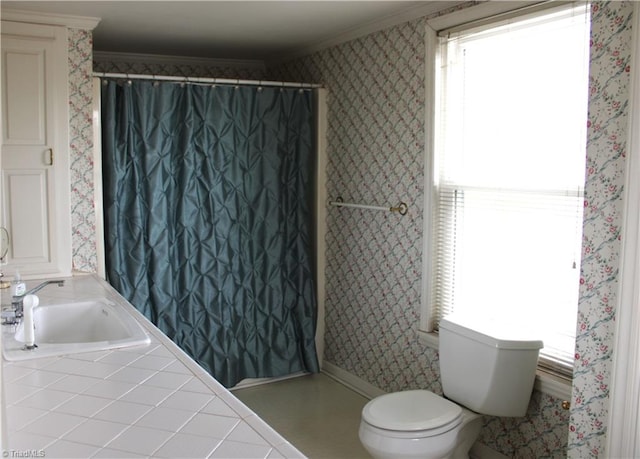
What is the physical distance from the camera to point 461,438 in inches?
109

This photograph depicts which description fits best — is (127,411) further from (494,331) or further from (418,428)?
(494,331)

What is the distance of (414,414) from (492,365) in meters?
0.39

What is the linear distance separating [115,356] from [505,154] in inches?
74.4

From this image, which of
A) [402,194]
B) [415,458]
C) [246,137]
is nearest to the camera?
[415,458]

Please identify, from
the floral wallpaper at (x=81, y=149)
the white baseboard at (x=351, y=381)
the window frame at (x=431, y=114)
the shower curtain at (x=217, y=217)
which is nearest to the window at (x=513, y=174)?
the window frame at (x=431, y=114)

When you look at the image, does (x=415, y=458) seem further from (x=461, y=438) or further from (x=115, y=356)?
(x=115, y=356)

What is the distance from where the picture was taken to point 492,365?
8.70 feet

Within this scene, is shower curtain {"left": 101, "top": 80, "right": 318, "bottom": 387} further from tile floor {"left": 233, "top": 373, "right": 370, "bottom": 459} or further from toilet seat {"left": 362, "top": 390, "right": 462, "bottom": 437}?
toilet seat {"left": 362, "top": 390, "right": 462, "bottom": 437}

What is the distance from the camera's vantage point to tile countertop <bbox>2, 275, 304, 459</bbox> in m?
1.48

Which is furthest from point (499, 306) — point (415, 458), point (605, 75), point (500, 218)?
point (605, 75)

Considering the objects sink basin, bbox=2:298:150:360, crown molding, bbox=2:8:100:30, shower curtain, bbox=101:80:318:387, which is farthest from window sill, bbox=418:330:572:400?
crown molding, bbox=2:8:100:30

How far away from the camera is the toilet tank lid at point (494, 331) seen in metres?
2.63

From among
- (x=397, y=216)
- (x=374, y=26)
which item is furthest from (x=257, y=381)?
(x=374, y=26)

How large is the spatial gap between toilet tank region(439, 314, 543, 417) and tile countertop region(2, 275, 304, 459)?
1.29 meters
